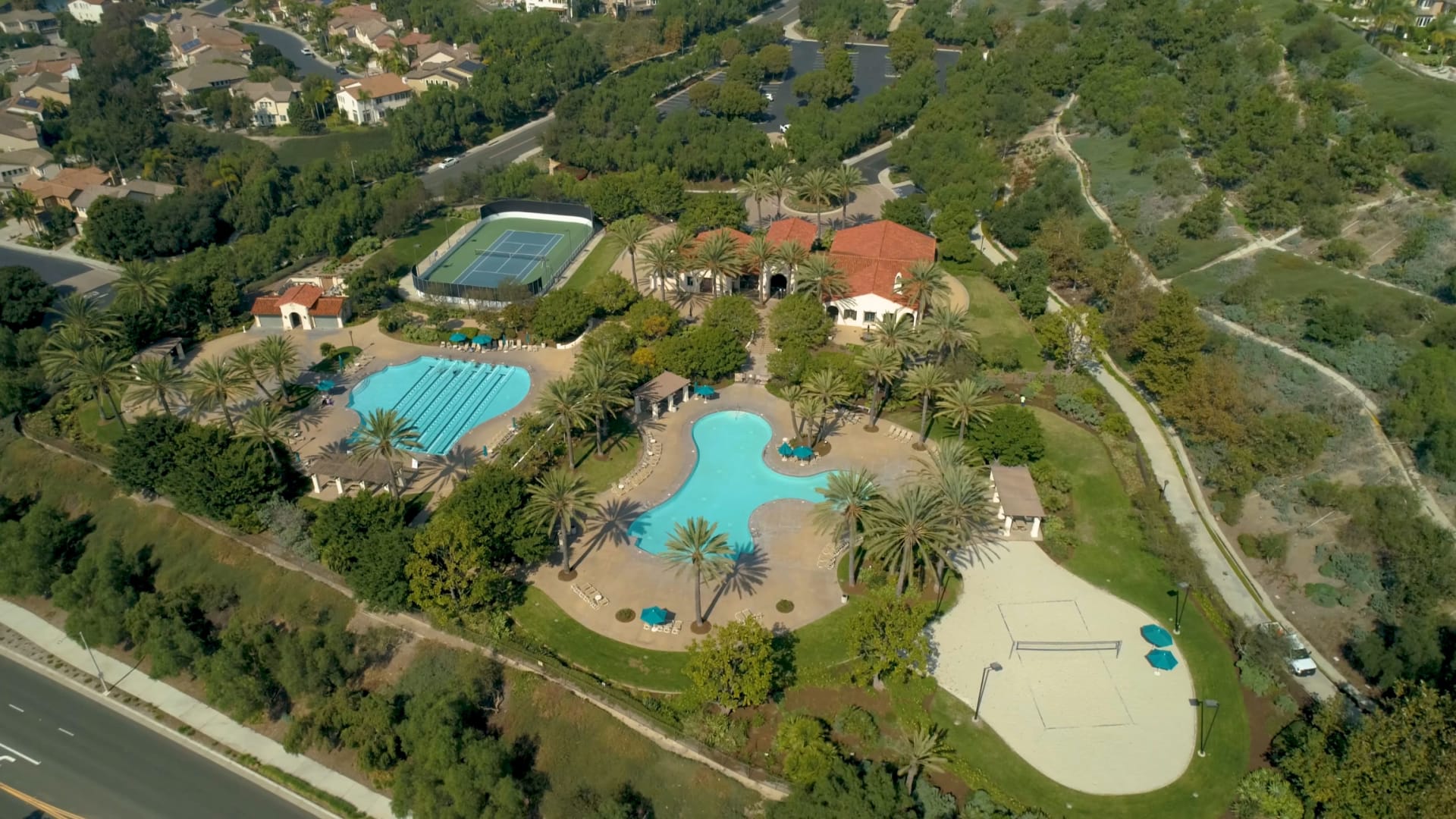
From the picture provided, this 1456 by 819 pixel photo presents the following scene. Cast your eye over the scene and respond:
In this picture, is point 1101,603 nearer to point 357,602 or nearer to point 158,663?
point 357,602

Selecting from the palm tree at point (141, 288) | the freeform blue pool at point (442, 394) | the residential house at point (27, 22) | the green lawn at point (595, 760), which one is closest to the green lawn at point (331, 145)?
the palm tree at point (141, 288)

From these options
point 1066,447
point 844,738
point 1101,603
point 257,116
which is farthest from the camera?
point 257,116

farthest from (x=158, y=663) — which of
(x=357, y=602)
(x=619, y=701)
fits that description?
(x=619, y=701)

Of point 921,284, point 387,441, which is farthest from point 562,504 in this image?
point 921,284

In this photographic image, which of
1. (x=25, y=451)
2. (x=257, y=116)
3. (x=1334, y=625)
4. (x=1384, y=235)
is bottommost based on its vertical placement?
(x=257, y=116)

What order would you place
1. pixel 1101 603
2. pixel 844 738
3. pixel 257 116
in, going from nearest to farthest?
pixel 844 738 → pixel 1101 603 → pixel 257 116

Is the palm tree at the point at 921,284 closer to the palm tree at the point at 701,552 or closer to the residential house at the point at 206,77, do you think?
the palm tree at the point at 701,552

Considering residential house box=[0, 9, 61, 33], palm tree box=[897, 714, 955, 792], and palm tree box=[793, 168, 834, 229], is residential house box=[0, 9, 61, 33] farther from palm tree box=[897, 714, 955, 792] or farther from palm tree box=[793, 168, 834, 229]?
palm tree box=[897, 714, 955, 792]
